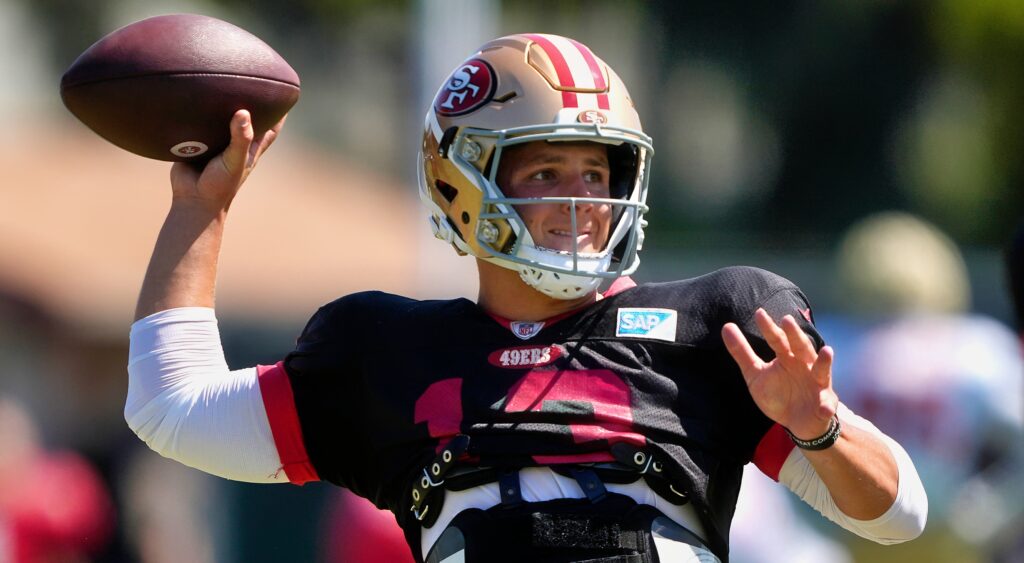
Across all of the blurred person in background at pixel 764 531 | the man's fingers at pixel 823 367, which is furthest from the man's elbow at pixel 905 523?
the blurred person in background at pixel 764 531

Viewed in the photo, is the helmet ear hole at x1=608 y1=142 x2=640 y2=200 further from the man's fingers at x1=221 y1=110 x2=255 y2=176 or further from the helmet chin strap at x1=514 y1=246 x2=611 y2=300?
the man's fingers at x1=221 y1=110 x2=255 y2=176

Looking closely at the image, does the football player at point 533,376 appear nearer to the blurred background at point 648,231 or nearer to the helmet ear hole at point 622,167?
the helmet ear hole at point 622,167

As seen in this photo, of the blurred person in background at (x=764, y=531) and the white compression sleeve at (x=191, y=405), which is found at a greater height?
the white compression sleeve at (x=191, y=405)

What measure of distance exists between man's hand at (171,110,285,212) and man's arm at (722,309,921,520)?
109 centimetres

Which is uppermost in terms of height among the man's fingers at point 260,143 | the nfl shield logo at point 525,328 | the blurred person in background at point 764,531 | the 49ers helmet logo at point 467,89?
the 49ers helmet logo at point 467,89

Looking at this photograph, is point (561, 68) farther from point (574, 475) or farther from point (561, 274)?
point (574, 475)

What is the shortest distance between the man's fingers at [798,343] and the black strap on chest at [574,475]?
36 cm

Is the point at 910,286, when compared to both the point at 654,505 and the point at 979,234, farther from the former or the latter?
the point at 979,234

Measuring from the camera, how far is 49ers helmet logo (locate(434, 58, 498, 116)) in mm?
3340

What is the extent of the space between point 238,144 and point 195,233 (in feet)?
0.66

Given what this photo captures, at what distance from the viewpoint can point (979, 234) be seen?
1703 centimetres

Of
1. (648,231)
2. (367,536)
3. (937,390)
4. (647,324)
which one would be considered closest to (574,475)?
(647,324)

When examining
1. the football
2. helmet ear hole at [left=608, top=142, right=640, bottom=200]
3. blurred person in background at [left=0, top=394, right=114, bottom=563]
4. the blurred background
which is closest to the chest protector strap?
helmet ear hole at [left=608, top=142, right=640, bottom=200]

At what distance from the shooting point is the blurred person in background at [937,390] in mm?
6348
